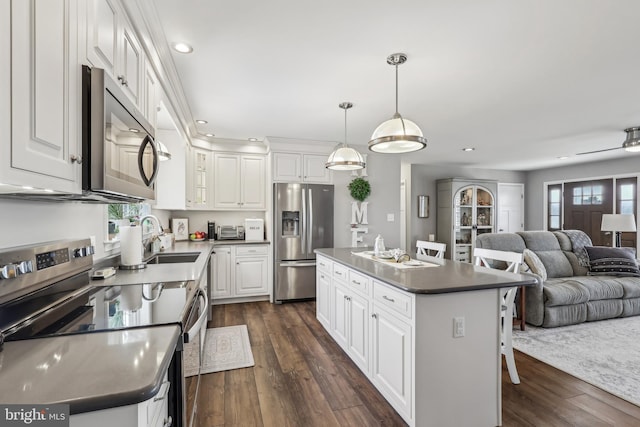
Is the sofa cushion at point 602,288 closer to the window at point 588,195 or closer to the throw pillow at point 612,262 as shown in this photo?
the throw pillow at point 612,262

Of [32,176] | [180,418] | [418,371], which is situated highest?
[32,176]

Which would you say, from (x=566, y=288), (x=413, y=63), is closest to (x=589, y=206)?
(x=566, y=288)

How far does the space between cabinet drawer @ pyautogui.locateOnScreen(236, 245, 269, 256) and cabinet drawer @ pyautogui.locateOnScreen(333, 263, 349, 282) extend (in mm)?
1875

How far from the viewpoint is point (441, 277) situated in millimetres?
2031

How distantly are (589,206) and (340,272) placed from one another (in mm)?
6793

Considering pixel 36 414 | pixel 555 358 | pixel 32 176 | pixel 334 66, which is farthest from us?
pixel 555 358

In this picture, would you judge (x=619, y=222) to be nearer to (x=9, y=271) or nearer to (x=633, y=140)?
(x=633, y=140)

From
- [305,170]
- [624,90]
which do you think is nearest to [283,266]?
[305,170]

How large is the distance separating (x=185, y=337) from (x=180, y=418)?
301 millimetres

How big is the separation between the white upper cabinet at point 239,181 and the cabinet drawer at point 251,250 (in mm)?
690

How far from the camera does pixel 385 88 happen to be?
9.36 feet

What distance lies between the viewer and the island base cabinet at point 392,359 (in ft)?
6.02

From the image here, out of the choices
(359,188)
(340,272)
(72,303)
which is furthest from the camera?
(359,188)

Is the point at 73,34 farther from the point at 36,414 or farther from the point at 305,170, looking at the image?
the point at 305,170
